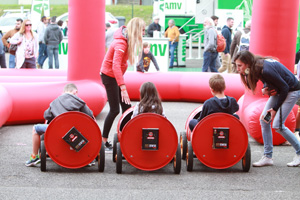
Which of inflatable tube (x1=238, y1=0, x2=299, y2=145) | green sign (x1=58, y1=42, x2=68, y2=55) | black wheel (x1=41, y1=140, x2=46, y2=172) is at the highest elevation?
inflatable tube (x1=238, y1=0, x2=299, y2=145)

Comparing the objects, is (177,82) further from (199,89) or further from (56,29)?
(56,29)

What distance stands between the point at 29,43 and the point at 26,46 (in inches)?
3.7

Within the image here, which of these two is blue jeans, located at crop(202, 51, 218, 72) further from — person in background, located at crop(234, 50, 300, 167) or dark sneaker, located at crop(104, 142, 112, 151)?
person in background, located at crop(234, 50, 300, 167)

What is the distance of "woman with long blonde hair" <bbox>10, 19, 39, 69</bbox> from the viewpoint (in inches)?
425

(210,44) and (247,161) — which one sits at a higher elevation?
(210,44)

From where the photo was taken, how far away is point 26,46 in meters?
10.8

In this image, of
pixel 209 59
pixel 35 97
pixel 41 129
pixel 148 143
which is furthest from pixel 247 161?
pixel 209 59

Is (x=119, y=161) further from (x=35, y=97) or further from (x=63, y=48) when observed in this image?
(x=63, y=48)

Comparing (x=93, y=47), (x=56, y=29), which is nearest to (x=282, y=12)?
(x=93, y=47)

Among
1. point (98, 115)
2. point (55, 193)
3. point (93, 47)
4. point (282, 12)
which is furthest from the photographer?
point (98, 115)

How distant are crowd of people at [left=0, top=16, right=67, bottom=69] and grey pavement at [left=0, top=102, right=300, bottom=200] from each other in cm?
485

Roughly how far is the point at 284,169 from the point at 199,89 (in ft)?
16.5

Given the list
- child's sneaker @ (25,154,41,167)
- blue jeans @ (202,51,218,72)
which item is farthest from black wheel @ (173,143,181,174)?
blue jeans @ (202,51,218,72)

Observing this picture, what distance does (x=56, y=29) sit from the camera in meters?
14.8
